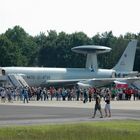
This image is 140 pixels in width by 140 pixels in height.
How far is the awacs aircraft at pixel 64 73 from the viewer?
88.3m

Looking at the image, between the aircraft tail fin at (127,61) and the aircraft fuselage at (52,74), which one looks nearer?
the aircraft fuselage at (52,74)

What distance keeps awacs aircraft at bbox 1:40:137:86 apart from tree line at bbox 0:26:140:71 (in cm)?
3126

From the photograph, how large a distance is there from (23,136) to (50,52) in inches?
5132

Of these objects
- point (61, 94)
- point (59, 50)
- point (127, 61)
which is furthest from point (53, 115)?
point (59, 50)

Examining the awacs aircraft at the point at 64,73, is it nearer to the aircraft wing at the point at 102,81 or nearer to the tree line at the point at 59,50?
the aircraft wing at the point at 102,81

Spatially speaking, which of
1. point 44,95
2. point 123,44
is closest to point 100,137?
point 44,95

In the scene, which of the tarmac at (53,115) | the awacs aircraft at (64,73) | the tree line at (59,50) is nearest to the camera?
the tarmac at (53,115)

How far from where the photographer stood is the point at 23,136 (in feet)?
83.7

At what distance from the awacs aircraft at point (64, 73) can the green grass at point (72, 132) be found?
53522 mm

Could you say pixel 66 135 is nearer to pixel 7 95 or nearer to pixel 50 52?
pixel 7 95

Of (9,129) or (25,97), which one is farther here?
(25,97)

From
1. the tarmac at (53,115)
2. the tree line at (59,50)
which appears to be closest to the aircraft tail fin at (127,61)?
the tree line at (59,50)

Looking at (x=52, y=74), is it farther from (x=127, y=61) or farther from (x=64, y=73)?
(x=127, y=61)

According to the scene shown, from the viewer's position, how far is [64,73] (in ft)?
325
